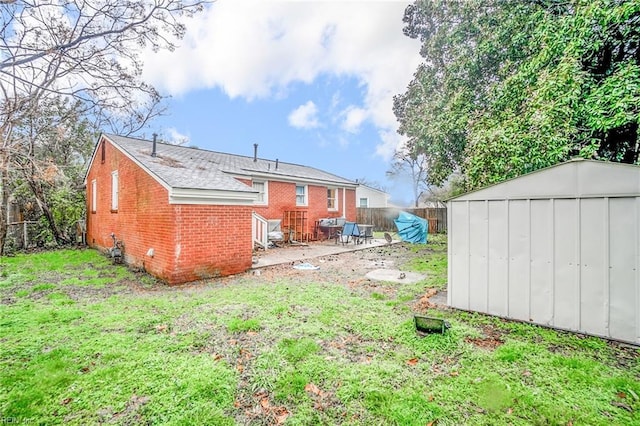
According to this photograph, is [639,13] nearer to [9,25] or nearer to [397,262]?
[397,262]

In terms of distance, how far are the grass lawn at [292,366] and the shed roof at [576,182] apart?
186cm

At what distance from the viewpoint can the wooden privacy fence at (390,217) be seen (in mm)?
18688

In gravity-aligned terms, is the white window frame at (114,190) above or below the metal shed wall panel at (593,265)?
above

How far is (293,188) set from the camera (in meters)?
14.4

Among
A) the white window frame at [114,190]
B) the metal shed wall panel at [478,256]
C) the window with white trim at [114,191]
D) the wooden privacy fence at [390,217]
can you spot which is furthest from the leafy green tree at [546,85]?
the window with white trim at [114,191]

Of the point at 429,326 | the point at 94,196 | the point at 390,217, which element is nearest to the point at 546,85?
the point at 429,326

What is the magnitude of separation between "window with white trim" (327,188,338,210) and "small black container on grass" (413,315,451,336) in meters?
12.8

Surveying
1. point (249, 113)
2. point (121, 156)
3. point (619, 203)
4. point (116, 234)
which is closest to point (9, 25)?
point (121, 156)

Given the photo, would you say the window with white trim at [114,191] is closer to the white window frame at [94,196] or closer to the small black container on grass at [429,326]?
the white window frame at [94,196]

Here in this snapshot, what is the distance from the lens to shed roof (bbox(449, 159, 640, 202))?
350cm

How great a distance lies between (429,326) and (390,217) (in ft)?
60.1

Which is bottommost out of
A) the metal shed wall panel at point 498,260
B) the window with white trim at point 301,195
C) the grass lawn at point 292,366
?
the grass lawn at point 292,366

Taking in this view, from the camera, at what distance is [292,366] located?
3.11 metres

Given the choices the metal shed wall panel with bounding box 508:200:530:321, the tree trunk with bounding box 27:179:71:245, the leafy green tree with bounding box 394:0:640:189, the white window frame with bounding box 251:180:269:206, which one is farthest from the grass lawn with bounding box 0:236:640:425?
the tree trunk with bounding box 27:179:71:245
